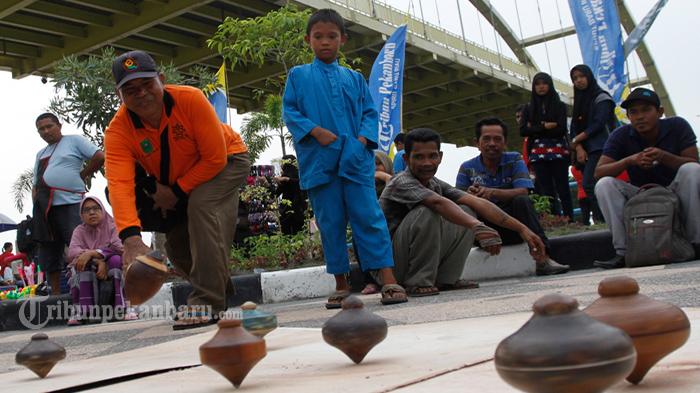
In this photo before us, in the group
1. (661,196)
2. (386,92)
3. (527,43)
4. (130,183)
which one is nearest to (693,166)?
(661,196)

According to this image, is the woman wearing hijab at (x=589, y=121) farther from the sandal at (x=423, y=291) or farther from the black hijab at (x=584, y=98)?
the sandal at (x=423, y=291)

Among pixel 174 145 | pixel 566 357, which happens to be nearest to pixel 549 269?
pixel 174 145

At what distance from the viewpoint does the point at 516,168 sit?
18.2 ft

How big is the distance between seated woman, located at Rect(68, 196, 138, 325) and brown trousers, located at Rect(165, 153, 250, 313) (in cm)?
229

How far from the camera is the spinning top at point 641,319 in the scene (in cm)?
108

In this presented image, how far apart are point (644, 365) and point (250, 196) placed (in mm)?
7851

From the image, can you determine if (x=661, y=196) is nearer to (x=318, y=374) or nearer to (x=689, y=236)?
(x=689, y=236)

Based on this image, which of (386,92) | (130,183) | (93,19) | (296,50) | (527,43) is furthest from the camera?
(527,43)

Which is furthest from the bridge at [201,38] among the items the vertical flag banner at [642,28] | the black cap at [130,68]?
the black cap at [130,68]

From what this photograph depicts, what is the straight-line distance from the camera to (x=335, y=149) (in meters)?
4.19

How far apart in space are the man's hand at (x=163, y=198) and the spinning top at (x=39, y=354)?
1.50 metres

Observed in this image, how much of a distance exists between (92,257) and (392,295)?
2993mm

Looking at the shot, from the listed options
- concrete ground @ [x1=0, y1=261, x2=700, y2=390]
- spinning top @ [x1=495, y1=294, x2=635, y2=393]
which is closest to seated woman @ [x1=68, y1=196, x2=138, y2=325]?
concrete ground @ [x1=0, y1=261, x2=700, y2=390]

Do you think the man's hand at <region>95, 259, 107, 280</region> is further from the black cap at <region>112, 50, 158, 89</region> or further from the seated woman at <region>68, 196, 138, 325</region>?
the black cap at <region>112, 50, 158, 89</region>
